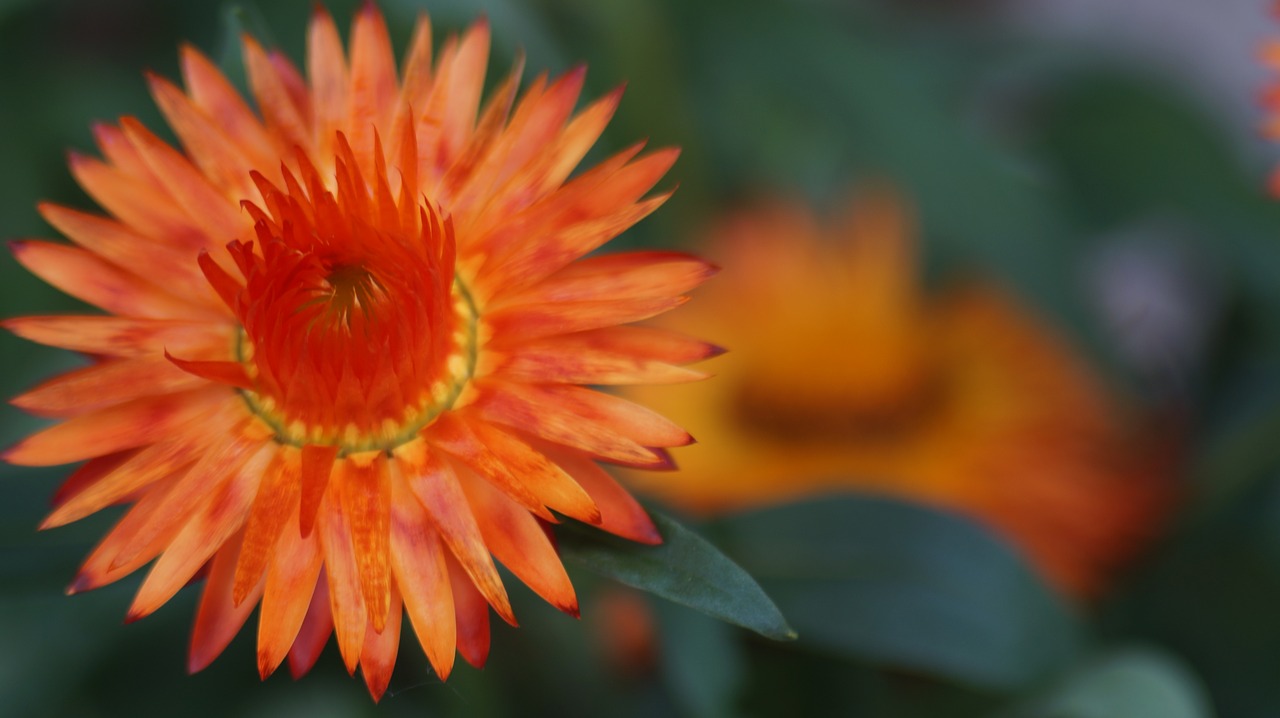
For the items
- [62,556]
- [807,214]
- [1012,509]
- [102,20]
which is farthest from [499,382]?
[102,20]

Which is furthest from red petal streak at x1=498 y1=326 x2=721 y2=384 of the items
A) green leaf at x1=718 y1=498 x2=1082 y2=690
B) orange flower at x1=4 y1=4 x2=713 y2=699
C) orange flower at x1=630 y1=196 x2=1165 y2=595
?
orange flower at x1=630 y1=196 x2=1165 y2=595

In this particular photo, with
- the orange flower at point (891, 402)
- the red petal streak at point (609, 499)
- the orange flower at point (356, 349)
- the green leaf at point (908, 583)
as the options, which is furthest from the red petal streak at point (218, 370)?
the orange flower at point (891, 402)

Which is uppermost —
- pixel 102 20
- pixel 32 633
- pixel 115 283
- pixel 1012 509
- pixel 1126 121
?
pixel 102 20

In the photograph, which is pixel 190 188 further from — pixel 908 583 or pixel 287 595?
pixel 908 583

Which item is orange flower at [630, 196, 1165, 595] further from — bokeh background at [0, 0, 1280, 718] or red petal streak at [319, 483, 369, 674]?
red petal streak at [319, 483, 369, 674]

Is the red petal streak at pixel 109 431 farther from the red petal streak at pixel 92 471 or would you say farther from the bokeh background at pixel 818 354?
the bokeh background at pixel 818 354

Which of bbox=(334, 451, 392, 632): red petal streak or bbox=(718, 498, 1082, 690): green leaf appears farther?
bbox=(718, 498, 1082, 690): green leaf

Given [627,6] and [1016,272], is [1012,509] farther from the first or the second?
[627,6]

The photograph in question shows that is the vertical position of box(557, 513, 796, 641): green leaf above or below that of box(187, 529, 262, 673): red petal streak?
below
